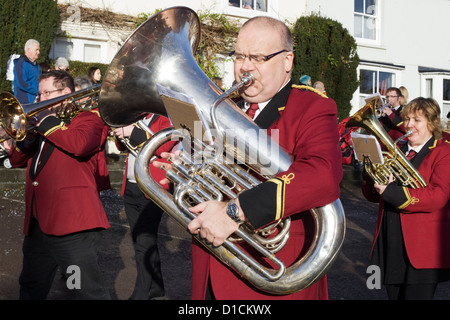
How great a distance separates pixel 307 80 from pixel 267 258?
877cm

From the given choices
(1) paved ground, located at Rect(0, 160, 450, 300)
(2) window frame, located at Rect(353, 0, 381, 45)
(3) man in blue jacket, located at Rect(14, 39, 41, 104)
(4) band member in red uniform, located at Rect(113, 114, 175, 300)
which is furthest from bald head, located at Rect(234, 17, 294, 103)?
(2) window frame, located at Rect(353, 0, 381, 45)

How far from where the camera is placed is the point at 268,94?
7.52ft

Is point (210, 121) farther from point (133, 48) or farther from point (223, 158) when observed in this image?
point (133, 48)

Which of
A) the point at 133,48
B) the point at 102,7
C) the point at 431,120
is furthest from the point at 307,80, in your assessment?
the point at 133,48

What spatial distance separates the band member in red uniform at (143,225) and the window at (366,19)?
528 inches

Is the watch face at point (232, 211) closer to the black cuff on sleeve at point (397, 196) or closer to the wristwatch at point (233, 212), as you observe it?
the wristwatch at point (233, 212)

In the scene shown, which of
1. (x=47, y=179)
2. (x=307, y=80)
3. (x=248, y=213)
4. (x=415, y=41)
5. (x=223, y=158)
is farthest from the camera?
(x=415, y=41)

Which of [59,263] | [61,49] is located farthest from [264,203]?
[61,49]

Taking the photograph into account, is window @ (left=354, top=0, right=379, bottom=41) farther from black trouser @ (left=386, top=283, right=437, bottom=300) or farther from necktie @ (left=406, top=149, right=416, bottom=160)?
black trouser @ (left=386, top=283, right=437, bottom=300)

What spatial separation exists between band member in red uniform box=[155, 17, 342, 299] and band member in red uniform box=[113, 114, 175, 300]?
2059 mm

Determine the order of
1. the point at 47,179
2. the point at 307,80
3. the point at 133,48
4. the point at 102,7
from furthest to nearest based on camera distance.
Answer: the point at 102,7
the point at 307,80
the point at 47,179
the point at 133,48

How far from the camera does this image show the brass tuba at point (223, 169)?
2035 millimetres

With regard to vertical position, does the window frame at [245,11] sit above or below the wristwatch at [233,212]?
above

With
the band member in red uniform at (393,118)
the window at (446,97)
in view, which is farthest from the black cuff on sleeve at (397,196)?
the window at (446,97)
